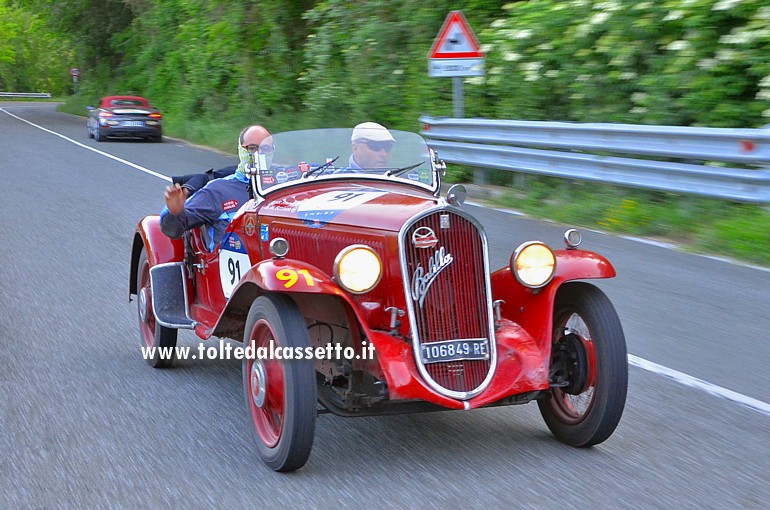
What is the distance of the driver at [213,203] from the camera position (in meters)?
5.62

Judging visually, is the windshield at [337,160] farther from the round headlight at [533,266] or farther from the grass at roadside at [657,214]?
the grass at roadside at [657,214]

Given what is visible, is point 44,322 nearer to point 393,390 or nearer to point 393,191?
point 393,191

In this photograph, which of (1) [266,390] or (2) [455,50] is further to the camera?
(2) [455,50]

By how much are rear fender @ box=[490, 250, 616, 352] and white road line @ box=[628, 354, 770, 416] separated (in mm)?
1166

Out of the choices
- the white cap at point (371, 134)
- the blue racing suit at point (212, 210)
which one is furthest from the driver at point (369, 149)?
the blue racing suit at point (212, 210)

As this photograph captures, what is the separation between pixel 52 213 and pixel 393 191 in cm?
883

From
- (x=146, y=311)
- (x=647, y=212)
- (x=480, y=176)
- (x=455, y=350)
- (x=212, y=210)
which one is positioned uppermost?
(x=212, y=210)

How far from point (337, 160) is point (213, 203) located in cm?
85

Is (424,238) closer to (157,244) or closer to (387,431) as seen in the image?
(387,431)

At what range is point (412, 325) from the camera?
4.21 m

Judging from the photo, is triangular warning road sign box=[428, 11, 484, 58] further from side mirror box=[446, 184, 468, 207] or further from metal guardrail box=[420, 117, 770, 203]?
side mirror box=[446, 184, 468, 207]

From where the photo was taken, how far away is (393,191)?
5.03m

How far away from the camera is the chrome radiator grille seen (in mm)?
4203

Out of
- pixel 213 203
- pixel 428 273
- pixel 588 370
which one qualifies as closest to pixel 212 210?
pixel 213 203
